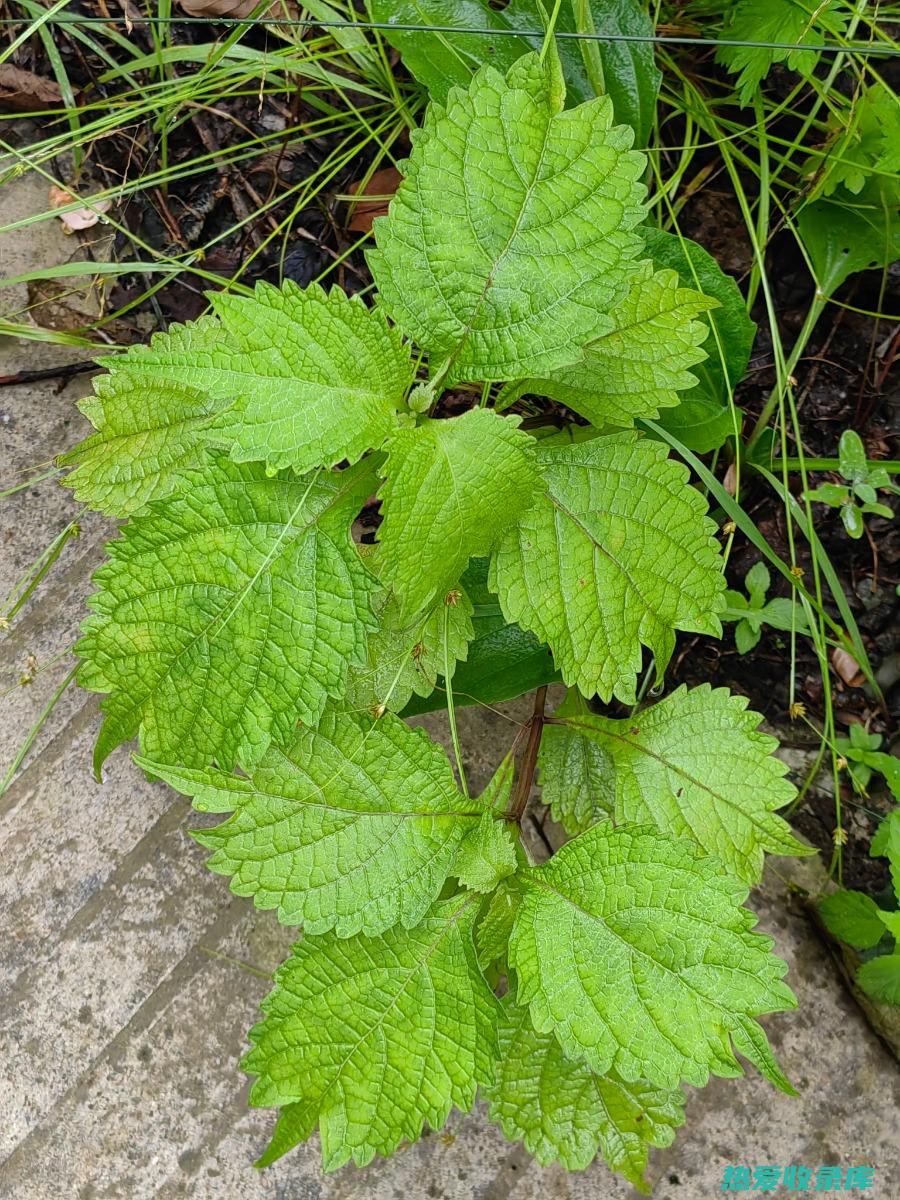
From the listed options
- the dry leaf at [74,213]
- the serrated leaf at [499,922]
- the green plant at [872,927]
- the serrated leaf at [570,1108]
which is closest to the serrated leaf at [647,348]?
the serrated leaf at [499,922]

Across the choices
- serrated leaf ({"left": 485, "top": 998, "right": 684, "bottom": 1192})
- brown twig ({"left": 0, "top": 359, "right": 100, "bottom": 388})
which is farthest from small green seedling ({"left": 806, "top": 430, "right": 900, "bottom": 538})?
brown twig ({"left": 0, "top": 359, "right": 100, "bottom": 388})

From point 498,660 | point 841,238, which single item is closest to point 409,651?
point 498,660

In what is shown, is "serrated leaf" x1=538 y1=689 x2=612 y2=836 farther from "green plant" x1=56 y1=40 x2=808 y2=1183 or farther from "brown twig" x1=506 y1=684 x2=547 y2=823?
"green plant" x1=56 y1=40 x2=808 y2=1183

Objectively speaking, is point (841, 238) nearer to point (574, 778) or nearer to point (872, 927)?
point (574, 778)

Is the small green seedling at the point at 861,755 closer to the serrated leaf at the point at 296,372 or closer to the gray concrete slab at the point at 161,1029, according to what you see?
the gray concrete slab at the point at 161,1029

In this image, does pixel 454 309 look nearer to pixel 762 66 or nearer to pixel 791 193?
pixel 762 66

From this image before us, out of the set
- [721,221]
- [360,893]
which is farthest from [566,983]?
[721,221]
